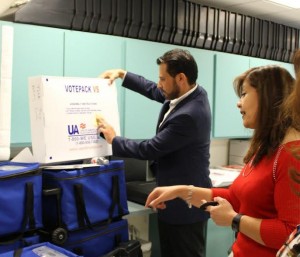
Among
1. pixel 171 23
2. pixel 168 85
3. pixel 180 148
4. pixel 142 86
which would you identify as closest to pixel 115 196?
pixel 180 148

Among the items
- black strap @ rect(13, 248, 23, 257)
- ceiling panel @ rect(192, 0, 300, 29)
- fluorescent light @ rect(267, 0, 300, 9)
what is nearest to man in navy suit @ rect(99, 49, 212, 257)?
black strap @ rect(13, 248, 23, 257)

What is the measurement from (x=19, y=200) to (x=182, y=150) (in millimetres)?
940

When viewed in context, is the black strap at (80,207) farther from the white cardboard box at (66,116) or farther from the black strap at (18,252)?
the black strap at (18,252)

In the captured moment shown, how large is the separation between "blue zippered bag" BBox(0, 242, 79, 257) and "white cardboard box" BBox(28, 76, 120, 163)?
33 cm

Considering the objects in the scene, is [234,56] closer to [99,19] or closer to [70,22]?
[99,19]

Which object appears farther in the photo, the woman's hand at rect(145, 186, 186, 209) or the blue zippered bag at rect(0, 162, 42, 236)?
the woman's hand at rect(145, 186, 186, 209)

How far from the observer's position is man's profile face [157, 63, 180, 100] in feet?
6.96

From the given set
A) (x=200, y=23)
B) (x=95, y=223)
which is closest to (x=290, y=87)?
(x=95, y=223)

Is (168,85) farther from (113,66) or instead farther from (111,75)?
(113,66)

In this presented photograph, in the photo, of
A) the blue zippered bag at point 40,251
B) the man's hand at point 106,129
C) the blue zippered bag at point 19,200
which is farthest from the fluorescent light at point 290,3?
the blue zippered bag at point 40,251

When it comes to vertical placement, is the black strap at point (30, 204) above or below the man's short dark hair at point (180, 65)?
below

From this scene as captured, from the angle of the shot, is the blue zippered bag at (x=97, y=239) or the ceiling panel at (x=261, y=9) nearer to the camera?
the blue zippered bag at (x=97, y=239)

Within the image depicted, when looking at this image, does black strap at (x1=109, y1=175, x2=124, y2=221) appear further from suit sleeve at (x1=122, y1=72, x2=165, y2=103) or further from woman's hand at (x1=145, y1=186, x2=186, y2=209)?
suit sleeve at (x1=122, y1=72, x2=165, y2=103)

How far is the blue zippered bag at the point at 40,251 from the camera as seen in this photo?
4.32 feet
